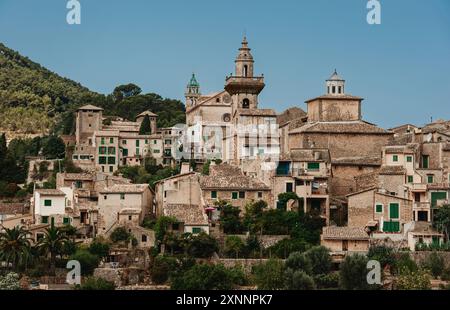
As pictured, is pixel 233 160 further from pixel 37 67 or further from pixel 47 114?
pixel 37 67

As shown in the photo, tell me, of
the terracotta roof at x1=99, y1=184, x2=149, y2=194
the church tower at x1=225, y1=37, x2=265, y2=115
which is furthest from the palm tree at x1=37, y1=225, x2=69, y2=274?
the church tower at x1=225, y1=37, x2=265, y2=115

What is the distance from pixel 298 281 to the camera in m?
46.7

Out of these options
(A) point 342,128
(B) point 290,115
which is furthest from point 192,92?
(A) point 342,128

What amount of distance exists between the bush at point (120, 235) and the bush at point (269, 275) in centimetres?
553

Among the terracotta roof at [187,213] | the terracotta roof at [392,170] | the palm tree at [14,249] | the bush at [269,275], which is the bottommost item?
the bush at [269,275]

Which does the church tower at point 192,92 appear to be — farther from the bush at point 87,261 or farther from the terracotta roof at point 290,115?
the bush at point 87,261

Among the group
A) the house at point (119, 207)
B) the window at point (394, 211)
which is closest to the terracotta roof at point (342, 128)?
the window at point (394, 211)

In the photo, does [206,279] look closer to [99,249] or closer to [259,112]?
[99,249]

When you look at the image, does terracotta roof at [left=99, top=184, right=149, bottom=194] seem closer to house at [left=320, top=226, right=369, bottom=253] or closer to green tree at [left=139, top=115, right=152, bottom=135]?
house at [left=320, top=226, right=369, bottom=253]

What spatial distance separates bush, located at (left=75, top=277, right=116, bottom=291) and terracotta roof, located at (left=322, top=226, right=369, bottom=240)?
8.26 m

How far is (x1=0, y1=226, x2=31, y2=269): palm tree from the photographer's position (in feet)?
164

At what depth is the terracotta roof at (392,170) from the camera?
177 feet

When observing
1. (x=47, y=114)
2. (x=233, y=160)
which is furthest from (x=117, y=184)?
(x=47, y=114)
